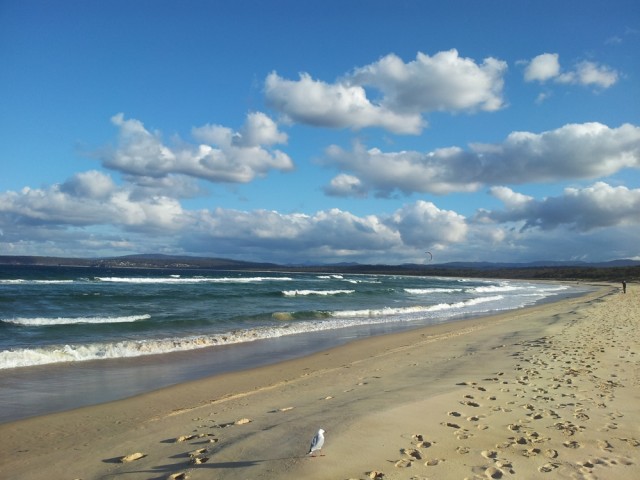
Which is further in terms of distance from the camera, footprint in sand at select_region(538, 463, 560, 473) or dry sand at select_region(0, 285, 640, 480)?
dry sand at select_region(0, 285, 640, 480)

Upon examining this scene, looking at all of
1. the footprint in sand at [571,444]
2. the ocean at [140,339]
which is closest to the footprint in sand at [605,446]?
the footprint in sand at [571,444]

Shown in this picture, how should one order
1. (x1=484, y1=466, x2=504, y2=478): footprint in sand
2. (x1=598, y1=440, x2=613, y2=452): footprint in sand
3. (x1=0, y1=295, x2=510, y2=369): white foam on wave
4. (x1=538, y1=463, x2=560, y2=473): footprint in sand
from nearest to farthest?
(x1=484, y1=466, x2=504, y2=478): footprint in sand
(x1=538, y1=463, x2=560, y2=473): footprint in sand
(x1=598, y1=440, x2=613, y2=452): footprint in sand
(x1=0, y1=295, x2=510, y2=369): white foam on wave

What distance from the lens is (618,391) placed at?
7.52 meters

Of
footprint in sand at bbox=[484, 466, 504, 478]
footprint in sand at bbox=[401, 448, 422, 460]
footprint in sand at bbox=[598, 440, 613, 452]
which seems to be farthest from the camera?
footprint in sand at bbox=[598, 440, 613, 452]

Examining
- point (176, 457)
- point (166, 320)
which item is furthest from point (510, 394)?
point (166, 320)

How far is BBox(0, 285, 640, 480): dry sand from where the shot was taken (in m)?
4.80

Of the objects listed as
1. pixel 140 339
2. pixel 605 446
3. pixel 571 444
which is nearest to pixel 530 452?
pixel 571 444

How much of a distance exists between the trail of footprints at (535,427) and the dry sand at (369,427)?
0.8 inches

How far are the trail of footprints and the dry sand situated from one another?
0.02m

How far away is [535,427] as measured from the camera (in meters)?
5.88

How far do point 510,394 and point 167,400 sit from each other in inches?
231

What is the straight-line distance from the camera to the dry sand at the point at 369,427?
4797mm

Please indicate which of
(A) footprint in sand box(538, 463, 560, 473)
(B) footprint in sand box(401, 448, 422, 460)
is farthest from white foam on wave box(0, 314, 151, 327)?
(A) footprint in sand box(538, 463, 560, 473)

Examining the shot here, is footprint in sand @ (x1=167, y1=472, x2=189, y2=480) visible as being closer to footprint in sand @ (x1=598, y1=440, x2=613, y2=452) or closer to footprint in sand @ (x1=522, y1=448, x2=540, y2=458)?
footprint in sand @ (x1=522, y1=448, x2=540, y2=458)
